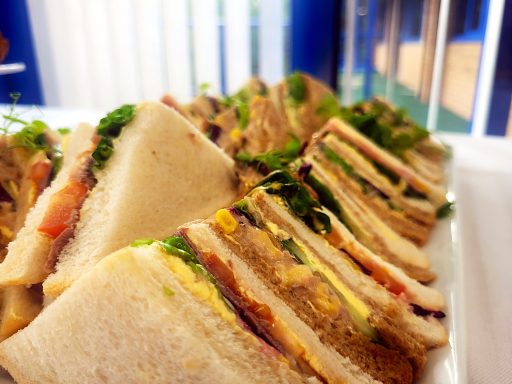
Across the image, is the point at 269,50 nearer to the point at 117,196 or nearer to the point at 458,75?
the point at 458,75

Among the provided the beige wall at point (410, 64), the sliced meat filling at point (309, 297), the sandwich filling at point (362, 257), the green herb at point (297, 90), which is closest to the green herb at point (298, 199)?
the sandwich filling at point (362, 257)

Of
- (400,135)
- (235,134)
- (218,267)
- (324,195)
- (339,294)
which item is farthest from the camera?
(400,135)

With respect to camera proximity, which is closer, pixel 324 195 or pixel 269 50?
pixel 324 195

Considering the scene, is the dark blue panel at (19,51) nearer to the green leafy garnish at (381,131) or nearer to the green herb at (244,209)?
the green leafy garnish at (381,131)

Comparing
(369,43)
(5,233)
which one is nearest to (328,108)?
(5,233)

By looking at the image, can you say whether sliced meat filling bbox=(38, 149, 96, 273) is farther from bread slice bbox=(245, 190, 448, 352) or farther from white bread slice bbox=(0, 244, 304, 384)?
bread slice bbox=(245, 190, 448, 352)

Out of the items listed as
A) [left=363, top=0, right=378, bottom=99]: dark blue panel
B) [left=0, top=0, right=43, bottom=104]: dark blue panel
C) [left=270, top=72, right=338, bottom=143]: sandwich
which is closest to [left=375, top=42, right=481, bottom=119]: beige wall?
[left=363, top=0, right=378, bottom=99]: dark blue panel

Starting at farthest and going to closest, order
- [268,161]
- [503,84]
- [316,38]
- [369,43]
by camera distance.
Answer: [369,43]
[316,38]
[503,84]
[268,161]

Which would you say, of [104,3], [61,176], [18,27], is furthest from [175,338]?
[18,27]

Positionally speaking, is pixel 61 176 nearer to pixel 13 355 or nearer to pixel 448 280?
pixel 13 355
